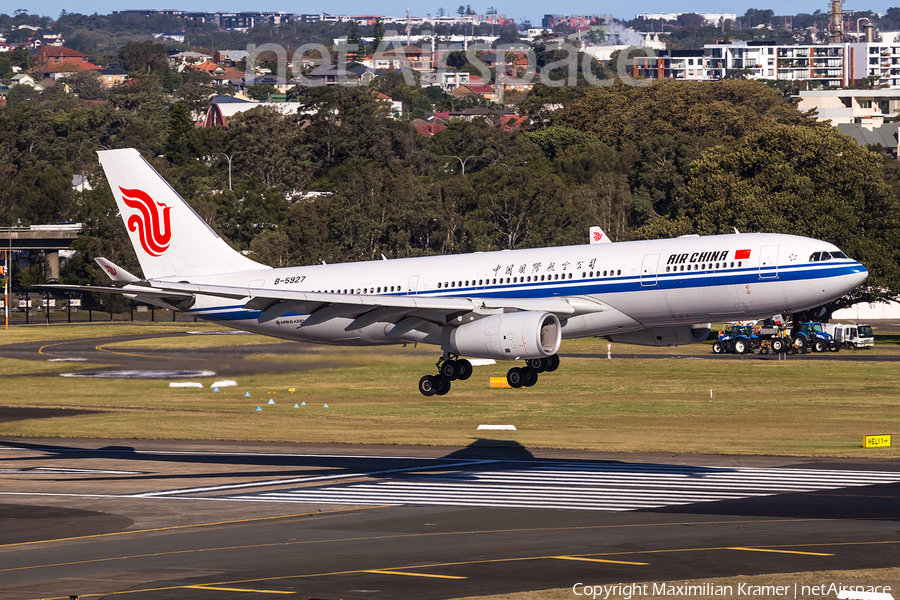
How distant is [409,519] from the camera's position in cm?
5766

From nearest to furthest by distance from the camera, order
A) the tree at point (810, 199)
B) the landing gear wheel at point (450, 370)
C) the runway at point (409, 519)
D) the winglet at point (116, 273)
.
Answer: the runway at point (409, 519)
the winglet at point (116, 273)
the landing gear wheel at point (450, 370)
the tree at point (810, 199)

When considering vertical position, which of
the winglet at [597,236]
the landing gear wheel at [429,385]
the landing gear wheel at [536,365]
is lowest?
the landing gear wheel at [429,385]

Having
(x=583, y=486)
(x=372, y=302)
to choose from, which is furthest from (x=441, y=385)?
(x=583, y=486)

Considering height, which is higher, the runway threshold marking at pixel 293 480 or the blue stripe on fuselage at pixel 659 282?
the blue stripe on fuselage at pixel 659 282

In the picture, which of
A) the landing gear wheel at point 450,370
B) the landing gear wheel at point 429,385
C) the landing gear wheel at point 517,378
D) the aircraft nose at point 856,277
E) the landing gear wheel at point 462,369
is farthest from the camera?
the landing gear wheel at point 429,385

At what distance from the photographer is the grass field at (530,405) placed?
84.2 m

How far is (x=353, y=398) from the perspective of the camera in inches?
4146

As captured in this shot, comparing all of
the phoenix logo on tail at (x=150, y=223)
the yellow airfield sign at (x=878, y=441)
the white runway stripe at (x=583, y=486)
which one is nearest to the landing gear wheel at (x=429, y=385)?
the white runway stripe at (x=583, y=486)

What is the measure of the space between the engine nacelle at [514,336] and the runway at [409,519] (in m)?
7.71

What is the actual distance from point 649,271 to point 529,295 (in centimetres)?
595

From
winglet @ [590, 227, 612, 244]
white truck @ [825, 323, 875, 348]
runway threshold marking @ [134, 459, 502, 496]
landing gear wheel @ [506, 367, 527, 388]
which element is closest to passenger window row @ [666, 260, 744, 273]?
winglet @ [590, 227, 612, 244]

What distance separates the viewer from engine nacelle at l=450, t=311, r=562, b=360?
55.7 m

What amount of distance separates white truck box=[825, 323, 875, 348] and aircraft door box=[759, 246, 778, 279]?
3500 inches

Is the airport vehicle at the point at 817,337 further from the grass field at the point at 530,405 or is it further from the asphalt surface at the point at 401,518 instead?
the asphalt surface at the point at 401,518
